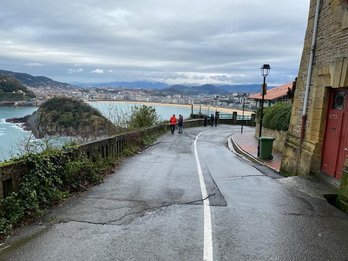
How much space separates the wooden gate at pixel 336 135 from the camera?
9055 millimetres

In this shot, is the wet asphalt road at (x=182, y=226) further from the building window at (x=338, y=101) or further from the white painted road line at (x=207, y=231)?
the building window at (x=338, y=101)

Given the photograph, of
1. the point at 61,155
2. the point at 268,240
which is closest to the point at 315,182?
the point at 268,240

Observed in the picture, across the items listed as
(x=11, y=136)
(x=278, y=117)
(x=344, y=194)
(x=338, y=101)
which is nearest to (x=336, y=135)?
(x=338, y=101)

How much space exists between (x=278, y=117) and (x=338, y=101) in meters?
12.1

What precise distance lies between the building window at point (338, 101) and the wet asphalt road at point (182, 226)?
2.75 meters

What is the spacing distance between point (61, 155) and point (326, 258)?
228 inches

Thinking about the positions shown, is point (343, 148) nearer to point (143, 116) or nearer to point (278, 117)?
point (278, 117)

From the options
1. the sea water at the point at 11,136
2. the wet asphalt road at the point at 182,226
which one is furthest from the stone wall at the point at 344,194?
the sea water at the point at 11,136

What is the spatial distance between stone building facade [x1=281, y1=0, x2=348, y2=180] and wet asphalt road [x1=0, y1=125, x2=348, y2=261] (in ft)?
5.72

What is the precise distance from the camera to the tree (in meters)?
26.2

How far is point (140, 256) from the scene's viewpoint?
4.57 metres

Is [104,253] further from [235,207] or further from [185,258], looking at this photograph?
[235,207]

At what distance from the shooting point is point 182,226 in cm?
582

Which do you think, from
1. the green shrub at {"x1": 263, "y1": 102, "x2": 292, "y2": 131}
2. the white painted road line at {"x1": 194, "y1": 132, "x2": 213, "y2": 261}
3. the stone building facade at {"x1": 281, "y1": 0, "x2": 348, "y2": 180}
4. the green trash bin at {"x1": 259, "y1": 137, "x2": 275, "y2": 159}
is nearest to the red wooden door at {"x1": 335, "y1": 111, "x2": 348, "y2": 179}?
the stone building facade at {"x1": 281, "y1": 0, "x2": 348, "y2": 180}
